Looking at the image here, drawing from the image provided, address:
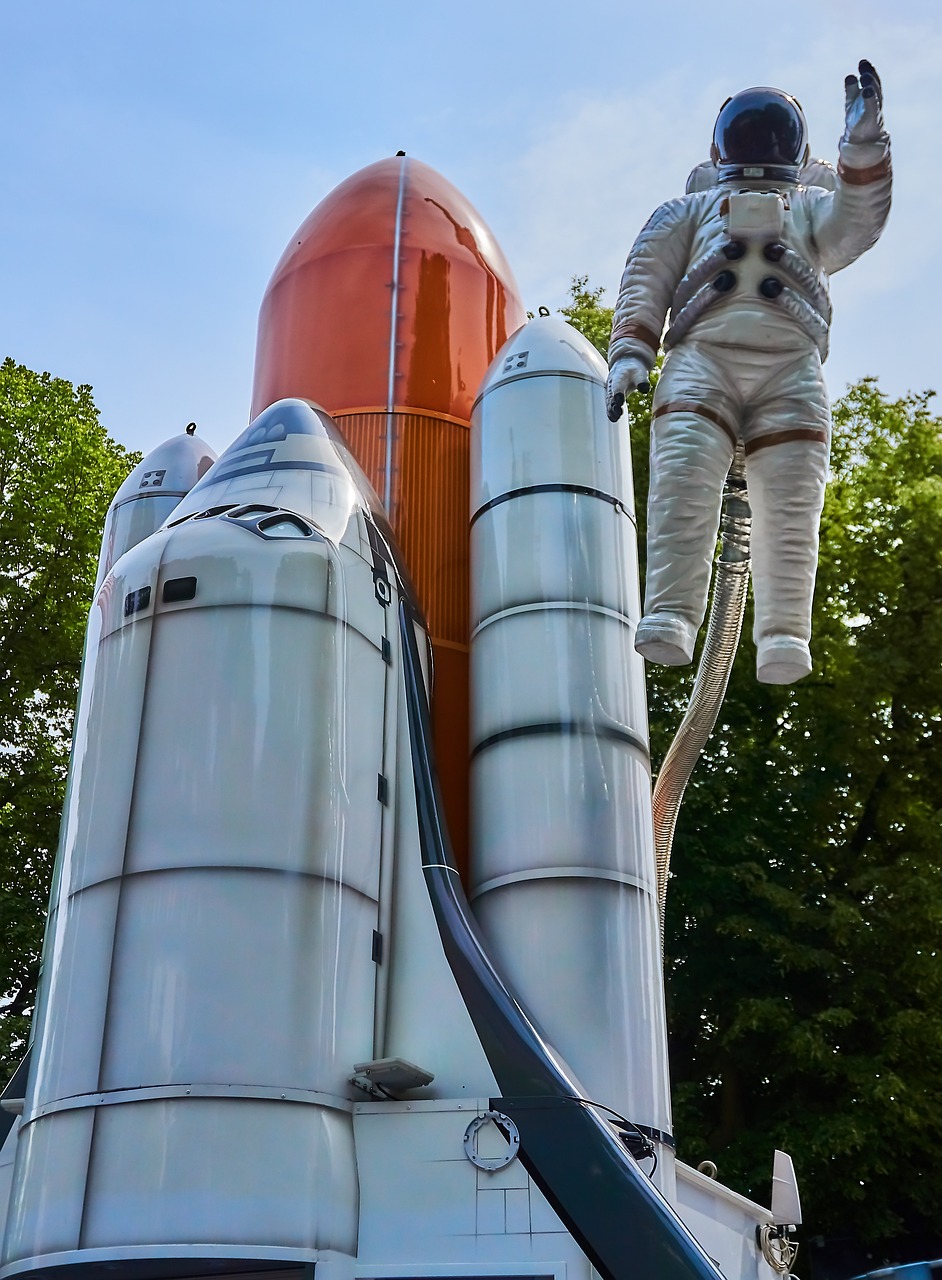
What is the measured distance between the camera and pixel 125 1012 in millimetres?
7371

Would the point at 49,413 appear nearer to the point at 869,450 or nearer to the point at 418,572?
the point at 418,572

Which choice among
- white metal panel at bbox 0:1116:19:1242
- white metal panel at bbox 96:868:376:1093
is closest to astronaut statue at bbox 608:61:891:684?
white metal panel at bbox 96:868:376:1093

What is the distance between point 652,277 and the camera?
337 inches

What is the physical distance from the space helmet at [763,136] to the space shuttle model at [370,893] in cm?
272

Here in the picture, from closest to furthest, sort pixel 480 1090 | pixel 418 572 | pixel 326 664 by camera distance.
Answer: pixel 480 1090 → pixel 326 664 → pixel 418 572

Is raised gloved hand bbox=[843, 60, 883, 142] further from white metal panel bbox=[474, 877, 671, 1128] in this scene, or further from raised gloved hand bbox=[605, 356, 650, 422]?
white metal panel bbox=[474, 877, 671, 1128]

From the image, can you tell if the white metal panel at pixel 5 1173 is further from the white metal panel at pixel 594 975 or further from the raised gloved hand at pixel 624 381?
the raised gloved hand at pixel 624 381

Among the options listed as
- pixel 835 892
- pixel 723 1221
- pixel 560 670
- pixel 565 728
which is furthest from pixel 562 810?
pixel 835 892

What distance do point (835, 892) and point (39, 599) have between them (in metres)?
11.1

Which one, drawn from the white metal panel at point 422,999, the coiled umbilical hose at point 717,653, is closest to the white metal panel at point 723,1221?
the coiled umbilical hose at point 717,653

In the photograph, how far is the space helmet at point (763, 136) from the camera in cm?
845

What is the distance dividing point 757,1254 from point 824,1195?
5.98 m

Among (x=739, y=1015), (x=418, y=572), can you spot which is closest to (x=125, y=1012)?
(x=418, y=572)

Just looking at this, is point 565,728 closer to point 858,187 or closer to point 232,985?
point 232,985
